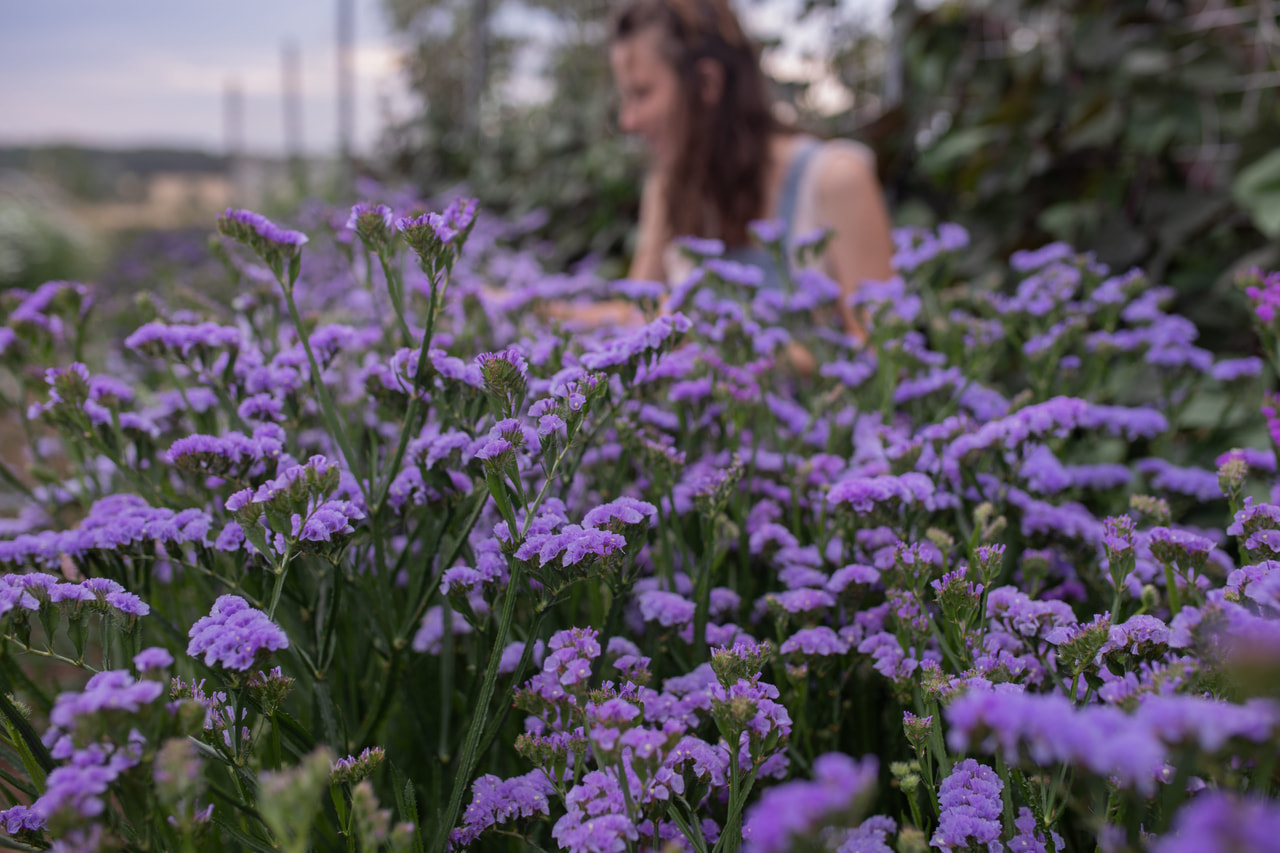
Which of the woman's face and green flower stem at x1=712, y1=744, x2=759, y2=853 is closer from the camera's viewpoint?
green flower stem at x1=712, y1=744, x2=759, y2=853

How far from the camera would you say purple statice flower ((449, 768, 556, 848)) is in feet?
2.69

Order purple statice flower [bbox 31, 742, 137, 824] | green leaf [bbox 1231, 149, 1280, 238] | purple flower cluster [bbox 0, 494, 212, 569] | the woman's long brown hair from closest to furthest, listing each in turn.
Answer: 1. purple statice flower [bbox 31, 742, 137, 824]
2. purple flower cluster [bbox 0, 494, 212, 569]
3. green leaf [bbox 1231, 149, 1280, 238]
4. the woman's long brown hair

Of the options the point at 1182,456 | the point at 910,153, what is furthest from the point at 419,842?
the point at 910,153

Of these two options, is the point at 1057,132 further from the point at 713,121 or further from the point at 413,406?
the point at 413,406

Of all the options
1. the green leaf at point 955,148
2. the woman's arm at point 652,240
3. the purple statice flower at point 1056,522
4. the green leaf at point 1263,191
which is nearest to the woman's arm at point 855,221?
the green leaf at point 955,148

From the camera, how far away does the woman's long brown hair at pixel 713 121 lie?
9.32ft

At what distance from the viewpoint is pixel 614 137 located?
4.77 m

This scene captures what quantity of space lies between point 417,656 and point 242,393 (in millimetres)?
455

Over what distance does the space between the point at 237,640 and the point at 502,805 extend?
0.29 meters

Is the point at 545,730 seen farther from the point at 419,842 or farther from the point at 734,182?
the point at 734,182

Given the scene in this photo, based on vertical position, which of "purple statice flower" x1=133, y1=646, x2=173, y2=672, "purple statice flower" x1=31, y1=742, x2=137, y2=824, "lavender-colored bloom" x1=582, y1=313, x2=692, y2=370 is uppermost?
"lavender-colored bloom" x1=582, y1=313, x2=692, y2=370

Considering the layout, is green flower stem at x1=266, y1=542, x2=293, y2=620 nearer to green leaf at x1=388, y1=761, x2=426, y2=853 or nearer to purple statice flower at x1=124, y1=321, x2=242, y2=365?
green leaf at x1=388, y1=761, x2=426, y2=853

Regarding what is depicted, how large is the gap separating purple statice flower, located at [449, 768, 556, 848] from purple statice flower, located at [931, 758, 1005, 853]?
361 mm

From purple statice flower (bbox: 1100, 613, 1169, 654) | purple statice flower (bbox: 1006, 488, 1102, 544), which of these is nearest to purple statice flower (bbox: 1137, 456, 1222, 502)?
purple statice flower (bbox: 1006, 488, 1102, 544)
